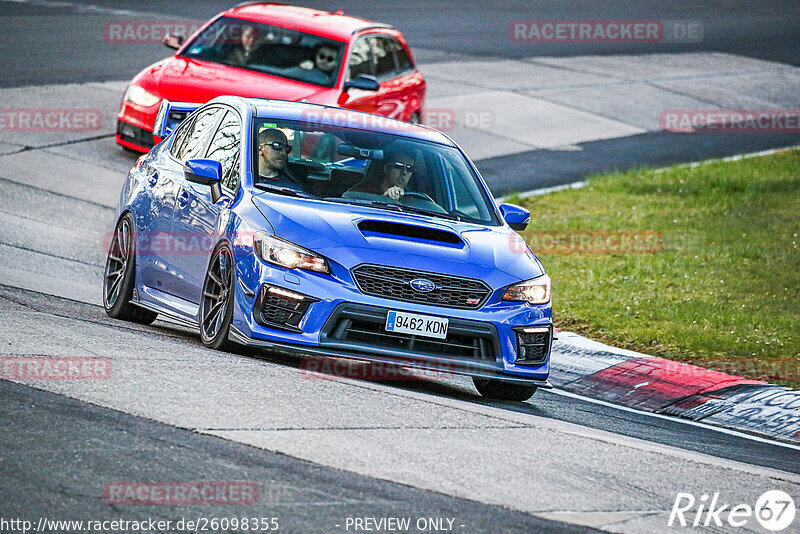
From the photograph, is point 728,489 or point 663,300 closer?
point 728,489

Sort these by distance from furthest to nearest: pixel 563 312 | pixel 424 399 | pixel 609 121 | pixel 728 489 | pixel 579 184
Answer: pixel 609 121, pixel 579 184, pixel 563 312, pixel 424 399, pixel 728 489

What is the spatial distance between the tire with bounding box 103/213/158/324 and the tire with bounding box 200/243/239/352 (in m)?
1.33

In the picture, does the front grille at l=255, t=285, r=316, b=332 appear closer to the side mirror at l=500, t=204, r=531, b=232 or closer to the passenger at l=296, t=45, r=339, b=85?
the side mirror at l=500, t=204, r=531, b=232

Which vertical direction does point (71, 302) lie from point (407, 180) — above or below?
below

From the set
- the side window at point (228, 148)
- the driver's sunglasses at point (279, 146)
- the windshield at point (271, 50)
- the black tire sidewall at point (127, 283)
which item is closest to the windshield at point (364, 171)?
the driver's sunglasses at point (279, 146)

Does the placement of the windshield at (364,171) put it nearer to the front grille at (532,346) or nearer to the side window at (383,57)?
the front grille at (532,346)

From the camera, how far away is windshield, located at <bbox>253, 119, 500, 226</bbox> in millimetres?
9555

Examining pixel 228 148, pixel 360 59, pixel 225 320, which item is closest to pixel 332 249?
pixel 225 320

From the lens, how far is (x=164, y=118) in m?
11.8

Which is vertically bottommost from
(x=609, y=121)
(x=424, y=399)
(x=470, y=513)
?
(x=609, y=121)

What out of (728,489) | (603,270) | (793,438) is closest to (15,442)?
(728,489)

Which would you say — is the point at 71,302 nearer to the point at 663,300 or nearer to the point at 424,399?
the point at 424,399

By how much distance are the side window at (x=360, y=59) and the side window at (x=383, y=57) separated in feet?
0.63

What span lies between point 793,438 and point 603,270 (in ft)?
16.0
